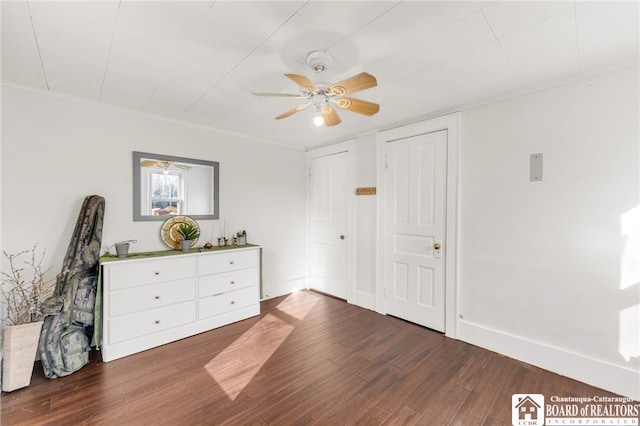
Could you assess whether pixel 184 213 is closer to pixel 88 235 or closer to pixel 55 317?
pixel 88 235

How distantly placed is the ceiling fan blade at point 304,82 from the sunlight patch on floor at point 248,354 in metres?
2.23

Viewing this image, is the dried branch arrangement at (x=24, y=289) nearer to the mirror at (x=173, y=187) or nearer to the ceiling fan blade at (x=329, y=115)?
the mirror at (x=173, y=187)

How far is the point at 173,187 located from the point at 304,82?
2.30 metres

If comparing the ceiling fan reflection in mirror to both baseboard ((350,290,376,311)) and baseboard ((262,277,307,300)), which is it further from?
baseboard ((350,290,376,311))

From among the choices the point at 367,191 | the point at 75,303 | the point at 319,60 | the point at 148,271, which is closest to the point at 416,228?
the point at 367,191

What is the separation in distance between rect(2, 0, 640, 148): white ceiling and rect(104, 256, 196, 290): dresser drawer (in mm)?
1615

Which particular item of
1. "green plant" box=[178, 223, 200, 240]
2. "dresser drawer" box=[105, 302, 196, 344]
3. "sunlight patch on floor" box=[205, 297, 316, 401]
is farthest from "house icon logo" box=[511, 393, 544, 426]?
"green plant" box=[178, 223, 200, 240]

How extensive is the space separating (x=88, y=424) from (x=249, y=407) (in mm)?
983

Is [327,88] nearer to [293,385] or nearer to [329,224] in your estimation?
[293,385]

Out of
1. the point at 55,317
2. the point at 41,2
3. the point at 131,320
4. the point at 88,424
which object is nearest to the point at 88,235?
the point at 55,317

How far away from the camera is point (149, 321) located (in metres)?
2.66

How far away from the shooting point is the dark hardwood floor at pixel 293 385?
5.86 feet

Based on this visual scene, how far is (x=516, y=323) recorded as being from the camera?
250 cm

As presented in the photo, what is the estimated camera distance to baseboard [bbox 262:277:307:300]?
4117mm
